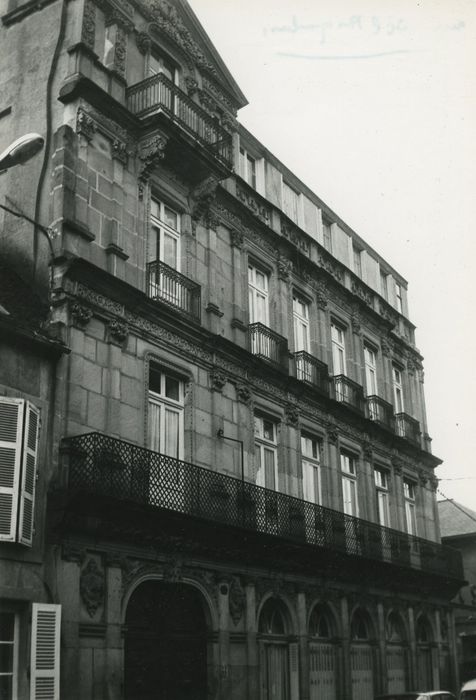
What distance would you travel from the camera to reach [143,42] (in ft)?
62.8

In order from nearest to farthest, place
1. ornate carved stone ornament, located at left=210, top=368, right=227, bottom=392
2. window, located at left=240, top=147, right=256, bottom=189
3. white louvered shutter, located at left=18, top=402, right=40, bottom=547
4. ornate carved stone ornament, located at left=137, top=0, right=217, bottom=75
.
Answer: white louvered shutter, located at left=18, top=402, right=40, bottom=547, ornate carved stone ornament, located at left=210, top=368, right=227, bottom=392, ornate carved stone ornament, located at left=137, top=0, right=217, bottom=75, window, located at left=240, top=147, right=256, bottom=189

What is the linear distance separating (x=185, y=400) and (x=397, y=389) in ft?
46.2

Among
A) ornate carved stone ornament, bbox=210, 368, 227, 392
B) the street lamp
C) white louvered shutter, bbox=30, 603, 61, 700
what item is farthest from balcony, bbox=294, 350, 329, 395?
the street lamp

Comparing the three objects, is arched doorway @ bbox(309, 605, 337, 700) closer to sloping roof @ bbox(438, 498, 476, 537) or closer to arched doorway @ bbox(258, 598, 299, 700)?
arched doorway @ bbox(258, 598, 299, 700)

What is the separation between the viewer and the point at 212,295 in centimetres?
1942

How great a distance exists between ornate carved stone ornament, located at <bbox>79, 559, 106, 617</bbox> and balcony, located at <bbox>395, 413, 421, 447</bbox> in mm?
15947

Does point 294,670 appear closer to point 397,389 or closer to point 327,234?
point 397,389

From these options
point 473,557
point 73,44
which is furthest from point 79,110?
point 473,557

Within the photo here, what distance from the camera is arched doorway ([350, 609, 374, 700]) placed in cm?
2175

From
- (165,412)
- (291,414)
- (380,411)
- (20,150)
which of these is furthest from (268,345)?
(20,150)

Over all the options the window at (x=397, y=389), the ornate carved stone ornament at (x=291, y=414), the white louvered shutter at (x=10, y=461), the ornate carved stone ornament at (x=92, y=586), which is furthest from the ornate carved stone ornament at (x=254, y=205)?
the ornate carved stone ornament at (x=92, y=586)

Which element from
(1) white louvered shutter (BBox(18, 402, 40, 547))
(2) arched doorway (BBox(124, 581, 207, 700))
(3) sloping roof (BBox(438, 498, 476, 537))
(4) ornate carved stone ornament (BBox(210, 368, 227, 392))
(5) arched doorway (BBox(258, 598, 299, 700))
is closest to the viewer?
(1) white louvered shutter (BBox(18, 402, 40, 547))

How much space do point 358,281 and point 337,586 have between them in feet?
33.9

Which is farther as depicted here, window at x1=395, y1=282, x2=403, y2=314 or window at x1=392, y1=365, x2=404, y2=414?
window at x1=395, y1=282, x2=403, y2=314
